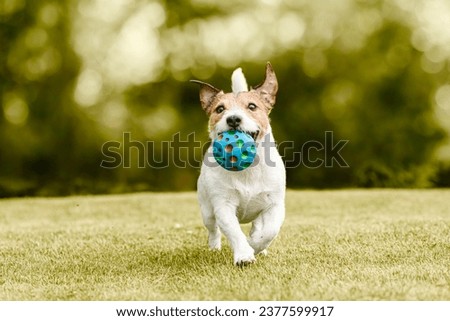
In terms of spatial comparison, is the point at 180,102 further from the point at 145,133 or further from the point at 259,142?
the point at 259,142

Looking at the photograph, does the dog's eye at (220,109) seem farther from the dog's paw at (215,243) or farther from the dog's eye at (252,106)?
the dog's paw at (215,243)

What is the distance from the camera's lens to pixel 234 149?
4.22m

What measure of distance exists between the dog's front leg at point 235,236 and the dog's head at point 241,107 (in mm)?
564

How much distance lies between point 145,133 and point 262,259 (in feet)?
31.4

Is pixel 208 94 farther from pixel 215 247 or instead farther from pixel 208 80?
pixel 208 80

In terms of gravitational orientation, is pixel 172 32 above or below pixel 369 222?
above

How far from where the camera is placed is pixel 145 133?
1391cm

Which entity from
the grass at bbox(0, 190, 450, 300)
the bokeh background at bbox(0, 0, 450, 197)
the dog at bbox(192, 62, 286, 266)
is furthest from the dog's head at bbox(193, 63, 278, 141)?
the bokeh background at bbox(0, 0, 450, 197)

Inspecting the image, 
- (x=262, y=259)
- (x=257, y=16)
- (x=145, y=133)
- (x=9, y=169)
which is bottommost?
(x=9, y=169)

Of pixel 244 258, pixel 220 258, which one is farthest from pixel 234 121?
pixel 220 258

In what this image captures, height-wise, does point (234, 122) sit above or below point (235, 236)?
above

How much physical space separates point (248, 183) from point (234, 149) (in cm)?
43
